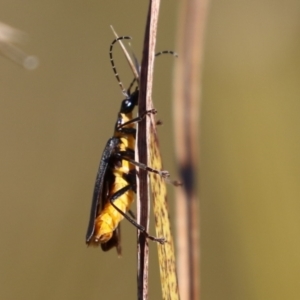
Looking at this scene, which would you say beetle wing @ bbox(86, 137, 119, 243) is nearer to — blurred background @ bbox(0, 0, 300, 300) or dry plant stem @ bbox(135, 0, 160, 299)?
dry plant stem @ bbox(135, 0, 160, 299)

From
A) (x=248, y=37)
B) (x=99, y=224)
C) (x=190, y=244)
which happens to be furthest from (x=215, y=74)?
(x=190, y=244)

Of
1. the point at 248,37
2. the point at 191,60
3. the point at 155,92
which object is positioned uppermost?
the point at 248,37

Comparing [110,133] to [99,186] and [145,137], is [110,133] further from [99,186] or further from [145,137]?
[145,137]

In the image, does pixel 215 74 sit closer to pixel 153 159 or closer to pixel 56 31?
pixel 56 31

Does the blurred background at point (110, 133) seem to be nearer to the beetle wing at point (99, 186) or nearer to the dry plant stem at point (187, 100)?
the beetle wing at point (99, 186)

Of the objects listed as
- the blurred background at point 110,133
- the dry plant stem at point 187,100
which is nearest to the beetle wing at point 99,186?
the dry plant stem at point 187,100

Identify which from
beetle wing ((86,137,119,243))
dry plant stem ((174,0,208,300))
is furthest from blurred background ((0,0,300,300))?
dry plant stem ((174,0,208,300))

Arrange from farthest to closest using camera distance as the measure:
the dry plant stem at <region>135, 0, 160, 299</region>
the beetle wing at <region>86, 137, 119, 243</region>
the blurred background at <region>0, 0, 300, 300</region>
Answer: the blurred background at <region>0, 0, 300, 300</region> → the beetle wing at <region>86, 137, 119, 243</region> → the dry plant stem at <region>135, 0, 160, 299</region>
